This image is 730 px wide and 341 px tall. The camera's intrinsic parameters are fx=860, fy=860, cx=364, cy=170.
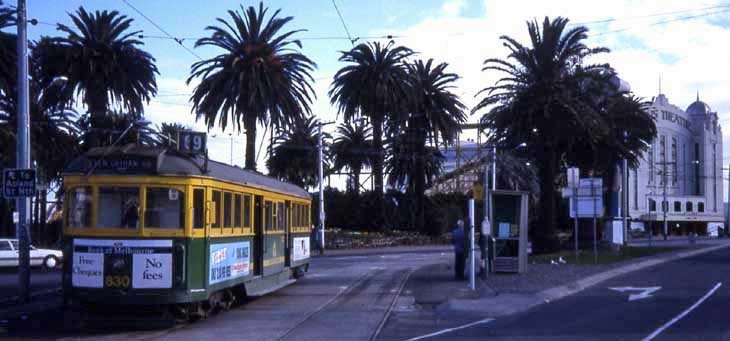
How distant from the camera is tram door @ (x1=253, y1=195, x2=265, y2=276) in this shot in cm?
1844

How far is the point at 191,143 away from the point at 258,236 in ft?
12.3

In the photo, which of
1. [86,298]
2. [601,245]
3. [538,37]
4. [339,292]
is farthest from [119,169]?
[601,245]

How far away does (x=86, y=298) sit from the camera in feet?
46.2

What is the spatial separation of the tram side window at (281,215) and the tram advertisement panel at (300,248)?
1.70 metres

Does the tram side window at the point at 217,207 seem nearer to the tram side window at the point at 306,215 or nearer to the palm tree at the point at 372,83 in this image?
the tram side window at the point at 306,215

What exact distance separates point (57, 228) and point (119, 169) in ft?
125

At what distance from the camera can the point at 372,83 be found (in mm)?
51062

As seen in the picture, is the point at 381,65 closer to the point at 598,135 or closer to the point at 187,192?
the point at 598,135

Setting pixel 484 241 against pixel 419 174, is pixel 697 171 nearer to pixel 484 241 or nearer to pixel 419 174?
pixel 419 174

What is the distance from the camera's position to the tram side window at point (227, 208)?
15.9 metres

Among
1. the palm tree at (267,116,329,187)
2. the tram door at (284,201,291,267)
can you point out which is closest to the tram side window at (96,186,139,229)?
the tram door at (284,201,291,267)

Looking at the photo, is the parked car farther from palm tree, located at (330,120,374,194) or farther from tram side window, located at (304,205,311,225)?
palm tree, located at (330,120,374,194)

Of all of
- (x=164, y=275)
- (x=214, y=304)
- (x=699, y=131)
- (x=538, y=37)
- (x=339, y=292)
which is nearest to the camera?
(x=164, y=275)

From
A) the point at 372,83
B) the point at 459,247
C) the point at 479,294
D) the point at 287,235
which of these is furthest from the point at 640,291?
the point at 372,83
